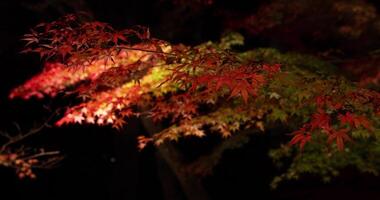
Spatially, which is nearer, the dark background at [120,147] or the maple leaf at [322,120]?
the maple leaf at [322,120]

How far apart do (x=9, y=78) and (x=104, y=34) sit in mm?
12224

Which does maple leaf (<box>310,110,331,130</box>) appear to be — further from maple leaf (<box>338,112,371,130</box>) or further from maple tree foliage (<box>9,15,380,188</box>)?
maple leaf (<box>338,112,371,130</box>)

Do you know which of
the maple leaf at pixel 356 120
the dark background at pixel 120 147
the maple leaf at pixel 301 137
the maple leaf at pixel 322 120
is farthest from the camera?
the dark background at pixel 120 147

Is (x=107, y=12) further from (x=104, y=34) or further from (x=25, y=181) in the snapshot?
(x=104, y=34)

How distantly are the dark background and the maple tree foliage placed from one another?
3028 millimetres

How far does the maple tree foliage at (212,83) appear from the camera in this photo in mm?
3492

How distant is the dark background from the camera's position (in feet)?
34.3

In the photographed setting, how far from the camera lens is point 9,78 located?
48.5 ft

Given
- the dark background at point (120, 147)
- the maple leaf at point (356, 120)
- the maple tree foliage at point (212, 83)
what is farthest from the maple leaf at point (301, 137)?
the dark background at point (120, 147)

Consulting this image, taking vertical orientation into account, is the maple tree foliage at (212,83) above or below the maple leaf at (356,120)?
above

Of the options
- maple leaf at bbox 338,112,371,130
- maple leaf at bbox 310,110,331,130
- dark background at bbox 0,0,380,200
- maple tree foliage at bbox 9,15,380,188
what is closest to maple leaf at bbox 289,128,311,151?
maple tree foliage at bbox 9,15,380,188

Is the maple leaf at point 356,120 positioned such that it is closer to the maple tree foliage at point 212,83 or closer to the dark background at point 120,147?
the maple tree foliage at point 212,83

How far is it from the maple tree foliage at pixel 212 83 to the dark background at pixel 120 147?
303 centimetres

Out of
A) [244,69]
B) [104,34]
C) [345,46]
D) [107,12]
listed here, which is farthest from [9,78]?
[244,69]
